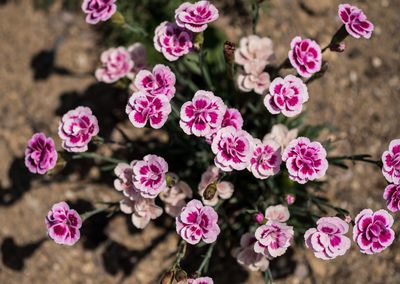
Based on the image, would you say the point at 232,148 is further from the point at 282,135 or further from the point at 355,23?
the point at 355,23

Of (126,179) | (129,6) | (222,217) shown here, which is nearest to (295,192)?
(222,217)

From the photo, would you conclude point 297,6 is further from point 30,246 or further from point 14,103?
point 30,246

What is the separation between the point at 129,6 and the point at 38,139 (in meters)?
1.55

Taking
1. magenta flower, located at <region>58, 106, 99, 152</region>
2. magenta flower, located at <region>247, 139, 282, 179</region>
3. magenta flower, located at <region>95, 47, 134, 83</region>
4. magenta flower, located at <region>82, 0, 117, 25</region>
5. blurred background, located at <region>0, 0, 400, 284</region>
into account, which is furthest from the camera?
blurred background, located at <region>0, 0, 400, 284</region>

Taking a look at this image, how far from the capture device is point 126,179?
266 cm

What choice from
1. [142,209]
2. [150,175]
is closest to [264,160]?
[150,175]

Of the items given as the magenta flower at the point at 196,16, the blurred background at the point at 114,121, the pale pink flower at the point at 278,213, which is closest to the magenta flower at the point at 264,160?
the pale pink flower at the point at 278,213

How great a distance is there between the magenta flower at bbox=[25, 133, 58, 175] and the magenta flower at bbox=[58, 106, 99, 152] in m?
0.08

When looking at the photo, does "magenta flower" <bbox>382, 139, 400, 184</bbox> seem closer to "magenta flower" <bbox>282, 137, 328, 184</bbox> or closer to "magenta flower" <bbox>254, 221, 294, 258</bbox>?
"magenta flower" <bbox>282, 137, 328, 184</bbox>

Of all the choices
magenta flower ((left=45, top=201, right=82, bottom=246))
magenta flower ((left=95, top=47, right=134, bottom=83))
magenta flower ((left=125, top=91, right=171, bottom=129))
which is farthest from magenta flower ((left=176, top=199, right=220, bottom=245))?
magenta flower ((left=95, top=47, right=134, bottom=83))

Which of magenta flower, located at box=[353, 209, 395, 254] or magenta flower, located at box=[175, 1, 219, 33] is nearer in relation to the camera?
magenta flower, located at box=[353, 209, 395, 254]

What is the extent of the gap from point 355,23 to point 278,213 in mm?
1029

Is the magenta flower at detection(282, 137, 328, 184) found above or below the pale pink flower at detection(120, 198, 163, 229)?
above

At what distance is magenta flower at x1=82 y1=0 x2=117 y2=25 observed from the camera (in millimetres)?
2664
